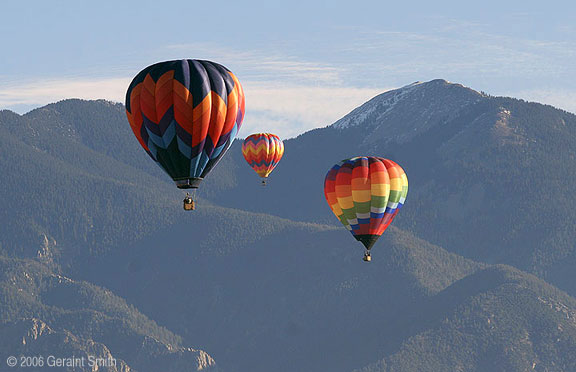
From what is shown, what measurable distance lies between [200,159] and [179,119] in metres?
5.40

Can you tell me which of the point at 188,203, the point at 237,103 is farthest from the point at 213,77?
the point at 188,203

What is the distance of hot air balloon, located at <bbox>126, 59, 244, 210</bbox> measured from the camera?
18812 cm

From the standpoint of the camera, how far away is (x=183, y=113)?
18812cm

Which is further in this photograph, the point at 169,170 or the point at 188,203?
the point at 169,170

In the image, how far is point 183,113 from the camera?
7407 inches

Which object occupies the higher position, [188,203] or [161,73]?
[161,73]

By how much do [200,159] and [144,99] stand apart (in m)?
9.71

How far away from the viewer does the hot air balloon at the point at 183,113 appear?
188 meters

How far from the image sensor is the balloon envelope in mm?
188125

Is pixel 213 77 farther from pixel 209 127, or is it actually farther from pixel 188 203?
pixel 188 203

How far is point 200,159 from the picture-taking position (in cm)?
18938

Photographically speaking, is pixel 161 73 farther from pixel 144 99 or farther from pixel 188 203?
pixel 188 203

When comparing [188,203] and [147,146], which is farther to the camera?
[147,146]

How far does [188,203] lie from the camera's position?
178250 mm
